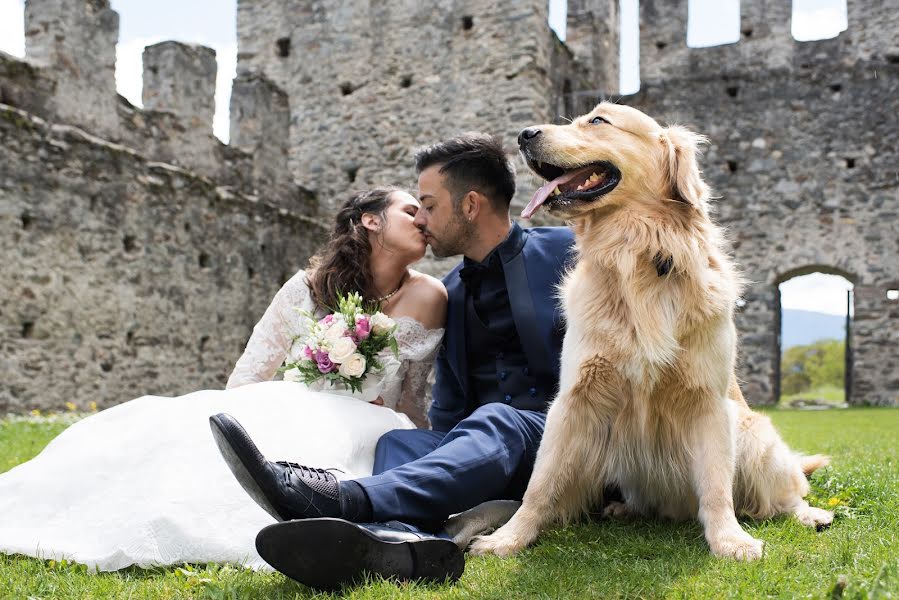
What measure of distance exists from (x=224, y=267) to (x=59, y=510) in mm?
8195

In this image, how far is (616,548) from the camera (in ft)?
9.23

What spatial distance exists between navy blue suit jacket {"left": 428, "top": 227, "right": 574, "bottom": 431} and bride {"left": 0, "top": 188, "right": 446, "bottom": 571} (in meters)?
0.15

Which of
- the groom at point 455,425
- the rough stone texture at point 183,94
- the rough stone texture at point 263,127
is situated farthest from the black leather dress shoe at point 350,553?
the rough stone texture at point 263,127

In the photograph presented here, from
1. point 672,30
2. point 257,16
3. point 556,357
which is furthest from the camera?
point 672,30

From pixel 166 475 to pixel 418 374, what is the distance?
1540 mm

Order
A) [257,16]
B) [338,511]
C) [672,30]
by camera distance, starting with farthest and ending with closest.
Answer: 1. [672,30]
2. [257,16]
3. [338,511]

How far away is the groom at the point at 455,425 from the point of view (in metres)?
2.32

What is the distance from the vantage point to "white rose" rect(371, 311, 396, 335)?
3648mm

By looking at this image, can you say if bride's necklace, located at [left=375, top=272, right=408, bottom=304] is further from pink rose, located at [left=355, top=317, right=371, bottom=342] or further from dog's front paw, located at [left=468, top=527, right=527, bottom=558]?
dog's front paw, located at [left=468, top=527, right=527, bottom=558]

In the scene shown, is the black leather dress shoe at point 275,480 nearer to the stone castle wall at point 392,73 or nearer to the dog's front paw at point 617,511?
the dog's front paw at point 617,511

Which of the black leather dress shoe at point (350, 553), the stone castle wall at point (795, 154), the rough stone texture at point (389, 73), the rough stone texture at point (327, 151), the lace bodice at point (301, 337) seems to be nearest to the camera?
the black leather dress shoe at point (350, 553)

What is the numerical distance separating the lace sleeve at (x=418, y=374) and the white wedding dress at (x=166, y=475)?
500 mm

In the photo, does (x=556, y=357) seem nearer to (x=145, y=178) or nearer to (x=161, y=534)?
(x=161, y=534)

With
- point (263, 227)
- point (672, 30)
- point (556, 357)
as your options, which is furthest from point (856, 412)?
point (556, 357)
